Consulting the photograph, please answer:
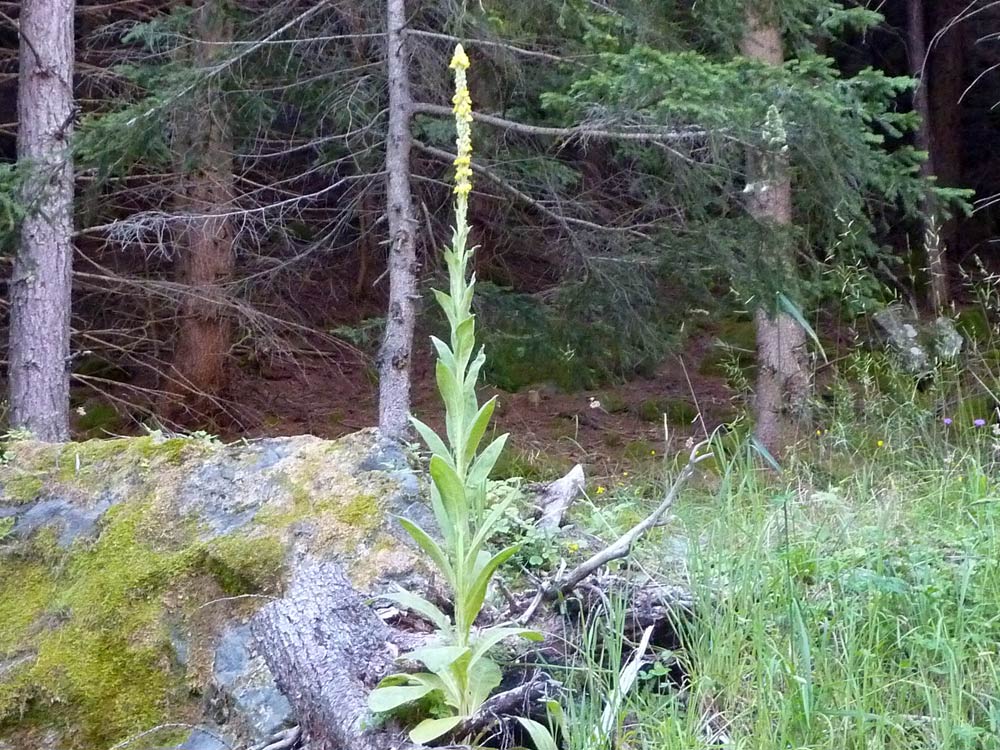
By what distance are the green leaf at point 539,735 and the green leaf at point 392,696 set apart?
24cm

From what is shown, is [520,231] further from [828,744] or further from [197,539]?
[828,744]

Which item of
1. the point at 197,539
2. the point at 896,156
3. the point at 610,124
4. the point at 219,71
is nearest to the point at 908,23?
the point at 896,156

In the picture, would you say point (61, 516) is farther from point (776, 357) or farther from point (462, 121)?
point (776, 357)

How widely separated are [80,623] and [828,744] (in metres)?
2.40

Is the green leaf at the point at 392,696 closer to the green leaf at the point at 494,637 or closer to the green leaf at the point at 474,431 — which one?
the green leaf at the point at 494,637

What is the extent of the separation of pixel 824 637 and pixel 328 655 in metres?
1.29

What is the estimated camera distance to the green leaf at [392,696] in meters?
2.26

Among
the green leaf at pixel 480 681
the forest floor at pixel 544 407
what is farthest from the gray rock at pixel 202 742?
the forest floor at pixel 544 407

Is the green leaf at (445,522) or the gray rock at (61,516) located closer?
the green leaf at (445,522)

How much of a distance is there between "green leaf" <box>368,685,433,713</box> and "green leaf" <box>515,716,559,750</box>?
244 mm

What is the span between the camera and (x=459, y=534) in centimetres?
242

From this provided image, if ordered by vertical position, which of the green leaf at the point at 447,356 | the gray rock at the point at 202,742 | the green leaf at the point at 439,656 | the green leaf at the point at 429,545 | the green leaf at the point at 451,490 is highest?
the green leaf at the point at 447,356

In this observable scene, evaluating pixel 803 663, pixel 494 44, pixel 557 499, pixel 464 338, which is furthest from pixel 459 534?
pixel 494 44

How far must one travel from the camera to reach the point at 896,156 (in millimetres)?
6949
